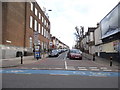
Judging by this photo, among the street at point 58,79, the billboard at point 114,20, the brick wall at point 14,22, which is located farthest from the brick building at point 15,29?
the street at point 58,79

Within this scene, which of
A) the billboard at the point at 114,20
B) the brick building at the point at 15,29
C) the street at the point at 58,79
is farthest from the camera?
the brick building at the point at 15,29

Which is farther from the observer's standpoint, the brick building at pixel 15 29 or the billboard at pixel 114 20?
the brick building at pixel 15 29

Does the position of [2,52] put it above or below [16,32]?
below

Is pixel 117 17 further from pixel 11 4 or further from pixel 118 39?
pixel 11 4

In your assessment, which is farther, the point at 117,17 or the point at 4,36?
the point at 4,36

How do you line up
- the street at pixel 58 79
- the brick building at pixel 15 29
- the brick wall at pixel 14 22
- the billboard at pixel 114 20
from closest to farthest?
the street at pixel 58 79 → the billboard at pixel 114 20 → the brick building at pixel 15 29 → the brick wall at pixel 14 22

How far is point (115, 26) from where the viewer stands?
77.7 feet

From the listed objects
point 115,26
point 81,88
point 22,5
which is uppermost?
point 22,5

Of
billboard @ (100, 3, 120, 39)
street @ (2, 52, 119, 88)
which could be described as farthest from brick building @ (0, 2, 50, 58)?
street @ (2, 52, 119, 88)

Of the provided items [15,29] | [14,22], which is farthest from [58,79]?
[15,29]

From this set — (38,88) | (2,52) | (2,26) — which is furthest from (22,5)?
(38,88)

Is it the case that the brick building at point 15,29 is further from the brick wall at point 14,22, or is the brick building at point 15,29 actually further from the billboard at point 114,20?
the billboard at point 114,20

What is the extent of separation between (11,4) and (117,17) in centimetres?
1689

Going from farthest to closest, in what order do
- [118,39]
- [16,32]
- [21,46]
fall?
[21,46]
[16,32]
[118,39]
